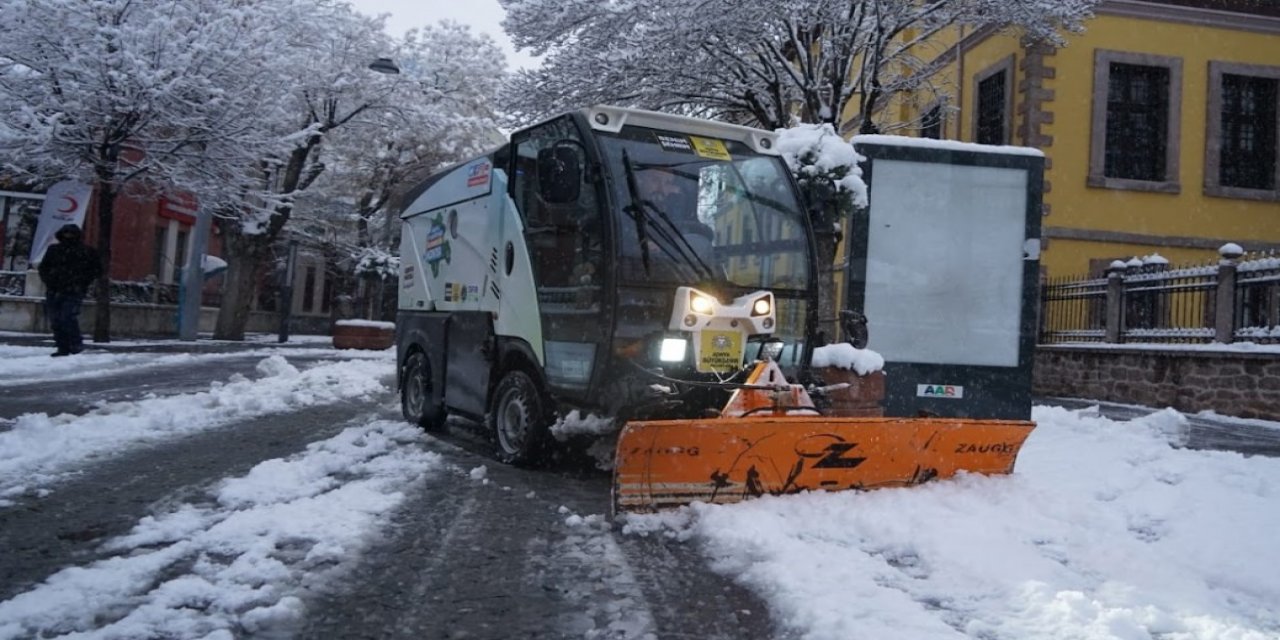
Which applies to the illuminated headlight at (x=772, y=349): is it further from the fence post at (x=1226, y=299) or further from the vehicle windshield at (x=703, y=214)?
the fence post at (x=1226, y=299)

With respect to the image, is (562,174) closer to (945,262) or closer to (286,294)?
(945,262)

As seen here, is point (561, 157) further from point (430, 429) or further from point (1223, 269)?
point (1223, 269)

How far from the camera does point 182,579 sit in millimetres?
3965

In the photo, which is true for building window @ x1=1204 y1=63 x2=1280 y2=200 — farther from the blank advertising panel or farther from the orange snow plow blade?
the orange snow plow blade

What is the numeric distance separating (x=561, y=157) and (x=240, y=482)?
292cm

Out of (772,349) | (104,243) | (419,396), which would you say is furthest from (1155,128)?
(104,243)

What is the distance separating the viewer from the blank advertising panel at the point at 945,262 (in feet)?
32.0

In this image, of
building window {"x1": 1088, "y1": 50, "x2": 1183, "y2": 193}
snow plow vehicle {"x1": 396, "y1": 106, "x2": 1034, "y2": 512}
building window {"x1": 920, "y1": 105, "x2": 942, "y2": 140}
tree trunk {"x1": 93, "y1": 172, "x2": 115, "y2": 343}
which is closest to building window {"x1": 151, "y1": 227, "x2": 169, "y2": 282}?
tree trunk {"x1": 93, "y1": 172, "x2": 115, "y2": 343}

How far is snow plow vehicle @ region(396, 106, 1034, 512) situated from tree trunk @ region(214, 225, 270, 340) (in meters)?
22.0

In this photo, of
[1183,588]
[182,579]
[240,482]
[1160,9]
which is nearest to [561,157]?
[240,482]

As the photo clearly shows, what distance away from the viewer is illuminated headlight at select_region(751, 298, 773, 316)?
650 cm

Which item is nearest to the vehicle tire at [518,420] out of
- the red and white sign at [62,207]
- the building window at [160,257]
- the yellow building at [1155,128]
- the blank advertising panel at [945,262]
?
the blank advertising panel at [945,262]

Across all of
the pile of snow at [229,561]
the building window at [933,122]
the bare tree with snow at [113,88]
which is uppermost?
the building window at [933,122]

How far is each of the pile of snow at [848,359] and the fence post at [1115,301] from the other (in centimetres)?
953
